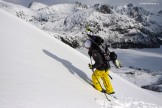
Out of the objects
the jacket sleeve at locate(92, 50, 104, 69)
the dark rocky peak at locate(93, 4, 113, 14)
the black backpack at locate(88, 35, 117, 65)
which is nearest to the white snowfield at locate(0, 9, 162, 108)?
the jacket sleeve at locate(92, 50, 104, 69)

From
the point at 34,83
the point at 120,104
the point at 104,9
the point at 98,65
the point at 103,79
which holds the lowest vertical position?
the point at 104,9

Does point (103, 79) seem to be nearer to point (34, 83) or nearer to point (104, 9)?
point (34, 83)

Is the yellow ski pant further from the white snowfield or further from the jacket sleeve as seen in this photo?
the white snowfield

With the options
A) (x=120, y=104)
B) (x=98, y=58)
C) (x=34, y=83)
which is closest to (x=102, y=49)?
(x=98, y=58)

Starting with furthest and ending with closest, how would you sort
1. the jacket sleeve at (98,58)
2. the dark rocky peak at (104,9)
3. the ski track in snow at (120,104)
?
the dark rocky peak at (104,9) < the jacket sleeve at (98,58) < the ski track in snow at (120,104)

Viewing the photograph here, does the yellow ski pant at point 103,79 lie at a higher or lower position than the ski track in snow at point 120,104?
higher

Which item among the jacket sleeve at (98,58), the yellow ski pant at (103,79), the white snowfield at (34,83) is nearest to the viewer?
the white snowfield at (34,83)

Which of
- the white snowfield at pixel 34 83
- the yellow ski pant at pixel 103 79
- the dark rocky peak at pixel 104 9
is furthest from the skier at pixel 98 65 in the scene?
the dark rocky peak at pixel 104 9

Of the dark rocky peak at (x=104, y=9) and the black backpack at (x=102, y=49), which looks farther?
the dark rocky peak at (x=104, y=9)

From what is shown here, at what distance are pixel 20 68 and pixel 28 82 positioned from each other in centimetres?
102

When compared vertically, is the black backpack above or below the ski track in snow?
above

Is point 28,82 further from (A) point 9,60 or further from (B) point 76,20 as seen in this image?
(B) point 76,20

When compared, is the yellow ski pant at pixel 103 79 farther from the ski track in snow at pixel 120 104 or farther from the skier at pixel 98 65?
the ski track in snow at pixel 120 104

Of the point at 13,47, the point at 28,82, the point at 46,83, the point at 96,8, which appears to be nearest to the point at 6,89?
the point at 28,82
